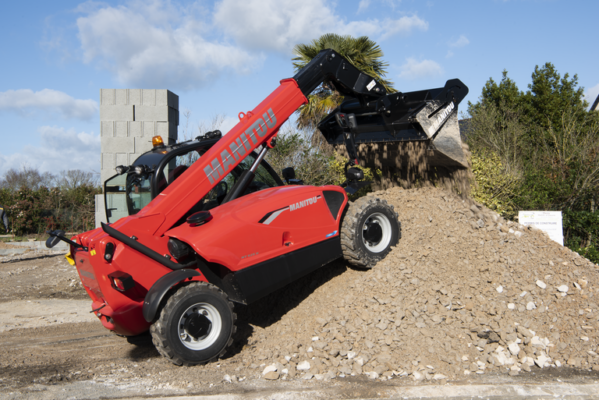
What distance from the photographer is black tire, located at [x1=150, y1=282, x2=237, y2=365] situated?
3654 mm

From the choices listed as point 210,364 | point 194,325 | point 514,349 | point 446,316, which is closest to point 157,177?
point 194,325

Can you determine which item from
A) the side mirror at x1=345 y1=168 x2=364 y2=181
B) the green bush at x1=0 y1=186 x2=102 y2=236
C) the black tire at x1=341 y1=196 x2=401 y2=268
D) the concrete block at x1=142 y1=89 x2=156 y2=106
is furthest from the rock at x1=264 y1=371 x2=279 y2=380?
the green bush at x1=0 y1=186 x2=102 y2=236

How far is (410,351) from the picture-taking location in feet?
13.1

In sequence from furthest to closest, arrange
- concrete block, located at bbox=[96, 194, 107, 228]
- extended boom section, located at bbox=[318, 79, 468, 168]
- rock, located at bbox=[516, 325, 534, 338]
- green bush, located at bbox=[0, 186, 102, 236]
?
green bush, located at bbox=[0, 186, 102, 236] → concrete block, located at bbox=[96, 194, 107, 228] → extended boom section, located at bbox=[318, 79, 468, 168] → rock, located at bbox=[516, 325, 534, 338]

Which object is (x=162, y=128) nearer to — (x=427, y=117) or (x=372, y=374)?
(x=427, y=117)

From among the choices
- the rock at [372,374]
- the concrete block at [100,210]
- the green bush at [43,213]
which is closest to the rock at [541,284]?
the rock at [372,374]

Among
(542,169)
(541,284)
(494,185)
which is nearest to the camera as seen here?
(541,284)

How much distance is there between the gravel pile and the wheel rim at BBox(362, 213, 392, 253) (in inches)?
7.8

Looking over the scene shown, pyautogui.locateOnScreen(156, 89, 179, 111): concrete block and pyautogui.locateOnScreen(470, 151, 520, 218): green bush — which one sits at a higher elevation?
pyautogui.locateOnScreen(156, 89, 179, 111): concrete block

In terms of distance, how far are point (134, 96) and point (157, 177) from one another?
6.80 m

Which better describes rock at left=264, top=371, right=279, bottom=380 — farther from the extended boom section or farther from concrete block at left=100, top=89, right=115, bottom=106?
concrete block at left=100, top=89, right=115, bottom=106

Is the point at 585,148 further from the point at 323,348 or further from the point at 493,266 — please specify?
the point at 323,348

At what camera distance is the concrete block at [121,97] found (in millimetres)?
10188

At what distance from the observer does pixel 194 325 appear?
3.84 m
